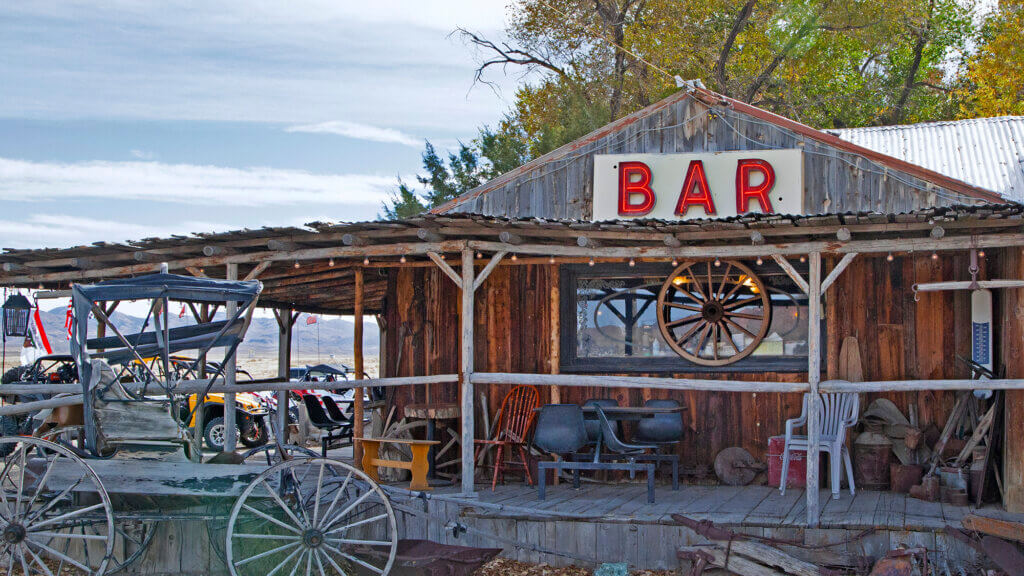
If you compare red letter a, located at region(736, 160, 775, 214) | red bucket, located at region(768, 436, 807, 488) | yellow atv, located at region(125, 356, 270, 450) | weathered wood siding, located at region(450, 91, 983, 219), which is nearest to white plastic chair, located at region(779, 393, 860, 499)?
red bucket, located at region(768, 436, 807, 488)

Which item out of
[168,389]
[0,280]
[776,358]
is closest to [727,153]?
[776,358]

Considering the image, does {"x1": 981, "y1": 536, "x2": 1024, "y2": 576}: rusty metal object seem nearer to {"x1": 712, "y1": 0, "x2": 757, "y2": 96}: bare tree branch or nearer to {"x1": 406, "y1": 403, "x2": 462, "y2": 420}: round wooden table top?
{"x1": 406, "y1": 403, "x2": 462, "y2": 420}: round wooden table top

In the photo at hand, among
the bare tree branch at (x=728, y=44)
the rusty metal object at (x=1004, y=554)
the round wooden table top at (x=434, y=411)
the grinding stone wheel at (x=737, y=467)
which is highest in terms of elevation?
the bare tree branch at (x=728, y=44)

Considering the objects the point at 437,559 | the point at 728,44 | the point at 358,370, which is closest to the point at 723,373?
the point at 437,559

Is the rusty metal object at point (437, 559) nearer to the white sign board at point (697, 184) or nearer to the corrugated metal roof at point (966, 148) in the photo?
the white sign board at point (697, 184)

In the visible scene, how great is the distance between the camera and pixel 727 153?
11172mm

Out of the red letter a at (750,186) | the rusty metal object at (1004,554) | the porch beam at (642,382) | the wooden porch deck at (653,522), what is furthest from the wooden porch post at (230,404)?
the rusty metal object at (1004,554)

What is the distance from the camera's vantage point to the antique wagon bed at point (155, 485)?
24.4 feet

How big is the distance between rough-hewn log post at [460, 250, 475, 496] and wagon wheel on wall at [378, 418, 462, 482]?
121 cm

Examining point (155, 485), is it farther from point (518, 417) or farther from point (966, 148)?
point (966, 148)

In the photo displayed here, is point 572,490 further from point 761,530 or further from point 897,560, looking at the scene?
point 897,560

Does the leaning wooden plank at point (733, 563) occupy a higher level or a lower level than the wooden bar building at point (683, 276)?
lower

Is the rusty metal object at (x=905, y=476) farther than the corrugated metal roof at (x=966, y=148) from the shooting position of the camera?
No

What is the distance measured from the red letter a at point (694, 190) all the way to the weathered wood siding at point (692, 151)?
11.3 inches
